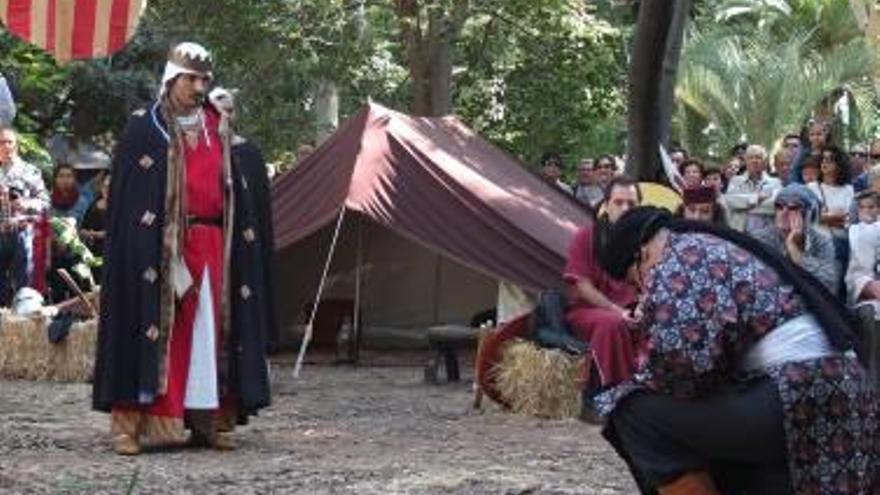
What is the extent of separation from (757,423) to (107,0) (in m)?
5.40

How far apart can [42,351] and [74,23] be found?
2308 mm

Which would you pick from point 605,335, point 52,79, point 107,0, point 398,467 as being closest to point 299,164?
point 107,0

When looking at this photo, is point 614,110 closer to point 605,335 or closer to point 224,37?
point 224,37

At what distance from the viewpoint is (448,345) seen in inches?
427

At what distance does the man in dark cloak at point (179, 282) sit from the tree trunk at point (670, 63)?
17.3 ft

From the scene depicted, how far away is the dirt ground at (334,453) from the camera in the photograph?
21.5ft

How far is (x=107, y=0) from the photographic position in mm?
9070

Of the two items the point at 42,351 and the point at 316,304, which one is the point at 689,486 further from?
the point at 316,304

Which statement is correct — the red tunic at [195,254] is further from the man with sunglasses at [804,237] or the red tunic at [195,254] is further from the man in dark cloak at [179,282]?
the man with sunglasses at [804,237]

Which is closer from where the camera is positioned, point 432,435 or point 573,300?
point 432,435

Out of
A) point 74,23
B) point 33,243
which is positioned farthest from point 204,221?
point 33,243

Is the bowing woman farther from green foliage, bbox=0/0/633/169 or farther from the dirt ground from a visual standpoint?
green foliage, bbox=0/0/633/169

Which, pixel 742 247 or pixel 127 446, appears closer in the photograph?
pixel 742 247

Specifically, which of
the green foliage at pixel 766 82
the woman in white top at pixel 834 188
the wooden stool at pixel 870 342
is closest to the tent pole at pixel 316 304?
the woman in white top at pixel 834 188
